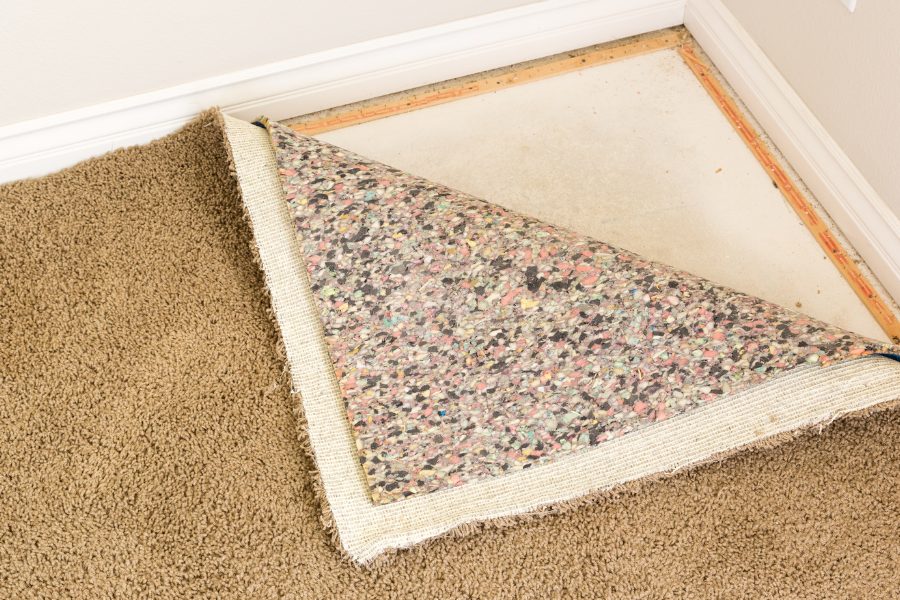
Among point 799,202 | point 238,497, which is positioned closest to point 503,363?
point 238,497

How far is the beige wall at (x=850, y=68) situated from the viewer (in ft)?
4.39

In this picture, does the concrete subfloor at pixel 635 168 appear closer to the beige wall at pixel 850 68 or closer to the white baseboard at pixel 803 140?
the white baseboard at pixel 803 140

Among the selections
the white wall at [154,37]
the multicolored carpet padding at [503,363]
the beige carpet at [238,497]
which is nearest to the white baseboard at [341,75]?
the white wall at [154,37]

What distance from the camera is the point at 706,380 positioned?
49.7 inches

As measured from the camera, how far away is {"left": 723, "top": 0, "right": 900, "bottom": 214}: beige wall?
1.34 metres

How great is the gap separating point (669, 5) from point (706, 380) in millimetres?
1130

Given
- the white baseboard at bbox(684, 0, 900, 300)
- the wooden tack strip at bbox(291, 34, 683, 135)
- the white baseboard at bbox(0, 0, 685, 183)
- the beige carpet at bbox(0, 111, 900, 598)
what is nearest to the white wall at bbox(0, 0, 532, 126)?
the white baseboard at bbox(0, 0, 685, 183)

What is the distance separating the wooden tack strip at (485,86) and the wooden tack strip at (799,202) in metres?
0.10

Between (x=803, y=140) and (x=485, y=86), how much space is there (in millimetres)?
787

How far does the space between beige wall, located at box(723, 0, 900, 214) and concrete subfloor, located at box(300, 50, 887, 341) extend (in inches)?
7.7

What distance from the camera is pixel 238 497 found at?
126 cm

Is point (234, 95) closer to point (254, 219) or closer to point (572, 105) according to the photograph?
point (254, 219)

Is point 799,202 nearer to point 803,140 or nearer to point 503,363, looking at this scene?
point 803,140

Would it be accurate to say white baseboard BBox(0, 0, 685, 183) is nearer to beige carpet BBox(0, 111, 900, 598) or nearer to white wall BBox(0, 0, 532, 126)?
white wall BBox(0, 0, 532, 126)
